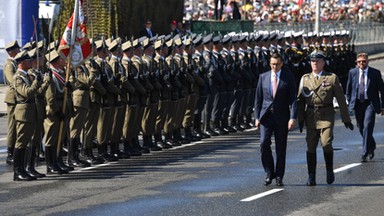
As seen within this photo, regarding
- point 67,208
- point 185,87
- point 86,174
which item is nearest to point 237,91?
point 185,87

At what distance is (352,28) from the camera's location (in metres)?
52.3

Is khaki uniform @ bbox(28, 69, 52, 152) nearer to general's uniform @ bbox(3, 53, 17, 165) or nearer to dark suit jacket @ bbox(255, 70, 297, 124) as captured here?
general's uniform @ bbox(3, 53, 17, 165)

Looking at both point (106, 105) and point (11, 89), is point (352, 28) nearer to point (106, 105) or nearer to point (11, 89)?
point (106, 105)

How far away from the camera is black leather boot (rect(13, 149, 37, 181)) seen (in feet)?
55.0

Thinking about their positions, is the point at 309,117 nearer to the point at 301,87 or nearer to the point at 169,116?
the point at 301,87

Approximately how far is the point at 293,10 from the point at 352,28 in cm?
544

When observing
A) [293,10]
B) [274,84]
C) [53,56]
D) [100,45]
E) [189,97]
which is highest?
[293,10]

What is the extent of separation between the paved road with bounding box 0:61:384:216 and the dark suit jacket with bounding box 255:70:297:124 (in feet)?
2.82

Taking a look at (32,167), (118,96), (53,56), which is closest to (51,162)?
(32,167)

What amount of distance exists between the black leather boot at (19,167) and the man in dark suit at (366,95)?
17.1 feet

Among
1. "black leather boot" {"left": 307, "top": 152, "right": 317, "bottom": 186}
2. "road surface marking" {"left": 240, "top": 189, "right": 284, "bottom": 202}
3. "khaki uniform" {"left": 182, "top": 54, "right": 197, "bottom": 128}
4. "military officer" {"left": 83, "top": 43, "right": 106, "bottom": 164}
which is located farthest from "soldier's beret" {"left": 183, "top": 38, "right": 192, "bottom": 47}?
"road surface marking" {"left": 240, "top": 189, "right": 284, "bottom": 202}

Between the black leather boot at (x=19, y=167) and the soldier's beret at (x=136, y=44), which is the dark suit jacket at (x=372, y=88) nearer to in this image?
the soldier's beret at (x=136, y=44)

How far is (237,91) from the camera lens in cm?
2531

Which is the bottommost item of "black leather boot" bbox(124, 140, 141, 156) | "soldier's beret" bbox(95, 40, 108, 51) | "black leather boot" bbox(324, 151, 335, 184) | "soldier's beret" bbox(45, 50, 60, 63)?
"black leather boot" bbox(124, 140, 141, 156)
